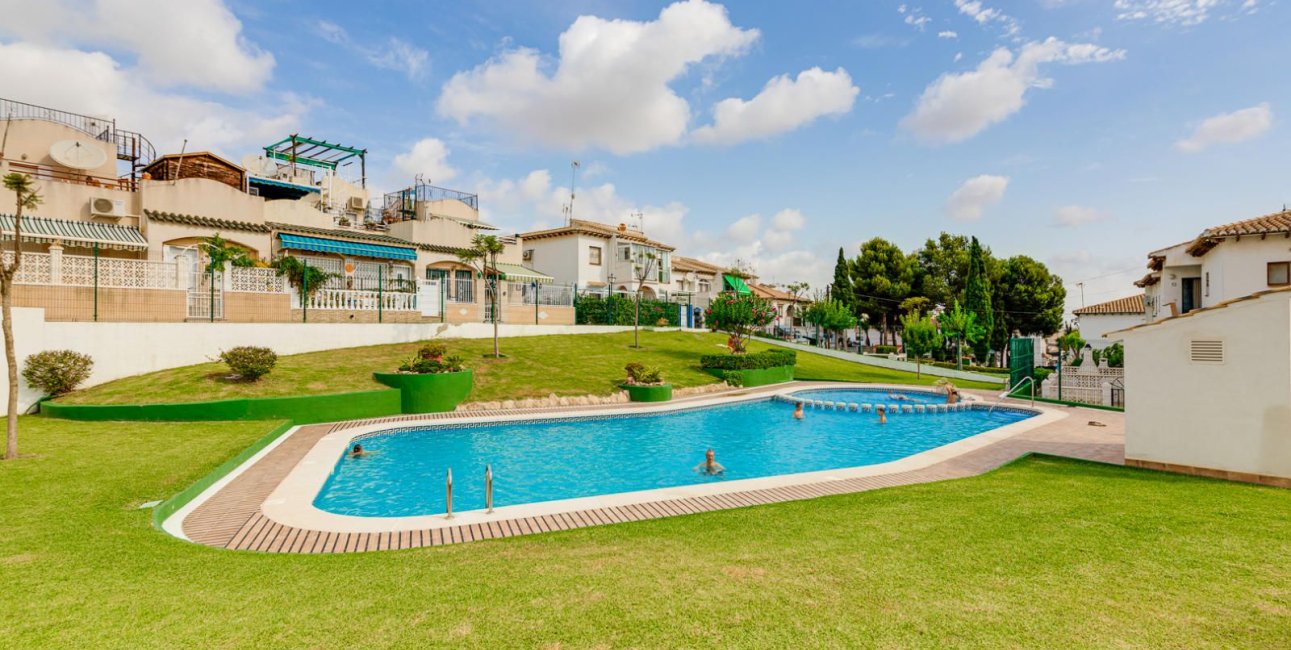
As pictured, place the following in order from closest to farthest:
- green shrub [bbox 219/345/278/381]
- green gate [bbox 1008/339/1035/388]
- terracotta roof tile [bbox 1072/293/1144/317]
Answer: green shrub [bbox 219/345/278/381] < green gate [bbox 1008/339/1035/388] < terracotta roof tile [bbox 1072/293/1144/317]

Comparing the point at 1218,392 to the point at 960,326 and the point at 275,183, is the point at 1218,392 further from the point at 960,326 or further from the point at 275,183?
the point at 275,183

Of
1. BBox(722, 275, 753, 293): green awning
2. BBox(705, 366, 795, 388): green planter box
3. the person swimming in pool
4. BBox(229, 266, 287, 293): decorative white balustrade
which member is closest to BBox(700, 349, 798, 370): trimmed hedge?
BBox(705, 366, 795, 388): green planter box

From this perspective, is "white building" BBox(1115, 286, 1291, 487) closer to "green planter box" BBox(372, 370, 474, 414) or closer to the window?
the window

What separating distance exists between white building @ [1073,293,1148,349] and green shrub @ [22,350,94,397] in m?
58.5

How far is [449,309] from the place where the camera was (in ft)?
98.5

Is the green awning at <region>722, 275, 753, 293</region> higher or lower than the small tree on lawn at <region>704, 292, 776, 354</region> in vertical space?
higher

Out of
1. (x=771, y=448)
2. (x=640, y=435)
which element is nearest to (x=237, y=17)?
(x=640, y=435)

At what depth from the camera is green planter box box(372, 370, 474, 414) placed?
19.3 meters

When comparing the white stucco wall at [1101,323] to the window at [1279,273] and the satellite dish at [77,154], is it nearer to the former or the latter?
the window at [1279,273]

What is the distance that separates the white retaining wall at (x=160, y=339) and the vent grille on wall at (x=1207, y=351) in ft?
89.3

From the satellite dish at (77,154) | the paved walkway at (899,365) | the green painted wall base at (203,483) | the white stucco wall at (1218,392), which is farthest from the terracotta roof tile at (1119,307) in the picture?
the satellite dish at (77,154)

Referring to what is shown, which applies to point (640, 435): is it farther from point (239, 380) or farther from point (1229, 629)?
point (1229, 629)

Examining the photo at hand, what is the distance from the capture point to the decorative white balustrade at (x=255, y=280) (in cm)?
2159

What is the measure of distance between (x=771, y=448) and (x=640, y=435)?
4274 mm
